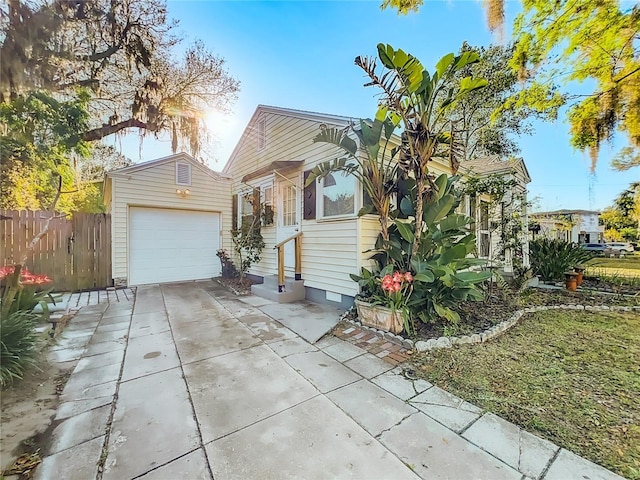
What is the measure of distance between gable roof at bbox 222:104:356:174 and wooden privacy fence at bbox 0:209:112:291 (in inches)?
168

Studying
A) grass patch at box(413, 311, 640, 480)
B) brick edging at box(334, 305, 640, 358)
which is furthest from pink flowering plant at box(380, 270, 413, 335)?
grass patch at box(413, 311, 640, 480)

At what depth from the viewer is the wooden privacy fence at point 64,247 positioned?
19.4 ft

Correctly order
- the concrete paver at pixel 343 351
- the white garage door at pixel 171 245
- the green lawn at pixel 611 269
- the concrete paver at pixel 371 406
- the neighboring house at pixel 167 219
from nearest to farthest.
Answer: the concrete paver at pixel 371 406 → the concrete paver at pixel 343 351 → the neighboring house at pixel 167 219 → the white garage door at pixel 171 245 → the green lawn at pixel 611 269

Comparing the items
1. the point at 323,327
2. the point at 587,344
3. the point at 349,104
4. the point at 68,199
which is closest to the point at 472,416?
the point at 323,327

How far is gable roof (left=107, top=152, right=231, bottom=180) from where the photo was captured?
7321 millimetres

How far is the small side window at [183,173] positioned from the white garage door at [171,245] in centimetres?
91

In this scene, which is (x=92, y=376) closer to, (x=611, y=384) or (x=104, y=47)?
(x=611, y=384)

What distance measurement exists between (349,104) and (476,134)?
9.34m

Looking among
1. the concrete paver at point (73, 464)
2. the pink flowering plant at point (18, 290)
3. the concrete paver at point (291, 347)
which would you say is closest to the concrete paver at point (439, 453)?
the concrete paver at point (291, 347)

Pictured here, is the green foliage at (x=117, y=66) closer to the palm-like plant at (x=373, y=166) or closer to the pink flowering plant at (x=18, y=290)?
the pink flowering plant at (x=18, y=290)

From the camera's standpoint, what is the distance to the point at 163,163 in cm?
805

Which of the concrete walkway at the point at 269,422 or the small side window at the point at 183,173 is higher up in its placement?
the small side window at the point at 183,173

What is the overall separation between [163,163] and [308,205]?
16.4 ft

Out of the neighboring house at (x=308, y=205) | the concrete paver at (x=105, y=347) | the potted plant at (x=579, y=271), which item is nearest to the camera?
the concrete paver at (x=105, y=347)
